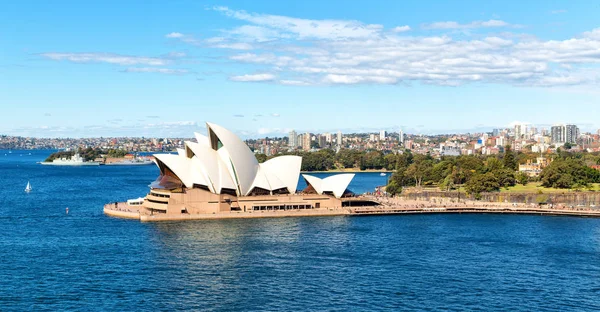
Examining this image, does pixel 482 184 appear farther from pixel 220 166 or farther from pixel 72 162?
pixel 72 162

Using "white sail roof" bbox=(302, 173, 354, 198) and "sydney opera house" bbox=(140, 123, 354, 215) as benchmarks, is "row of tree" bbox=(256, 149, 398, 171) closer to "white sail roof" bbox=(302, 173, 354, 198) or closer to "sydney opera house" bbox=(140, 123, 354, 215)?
"white sail roof" bbox=(302, 173, 354, 198)

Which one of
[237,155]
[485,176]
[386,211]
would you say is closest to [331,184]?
[386,211]

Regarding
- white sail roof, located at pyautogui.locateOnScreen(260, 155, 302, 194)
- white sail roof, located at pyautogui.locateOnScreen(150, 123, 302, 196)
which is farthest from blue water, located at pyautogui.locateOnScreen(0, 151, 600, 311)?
white sail roof, located at pyautogui.locateOnScreen(260, 155, 302, 194)

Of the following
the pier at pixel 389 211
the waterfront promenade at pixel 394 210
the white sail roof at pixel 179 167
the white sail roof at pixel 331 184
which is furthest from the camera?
the white sail roof at pixel 331 184

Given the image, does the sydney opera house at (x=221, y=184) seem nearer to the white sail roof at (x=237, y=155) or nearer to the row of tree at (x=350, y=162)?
the white sail roof at (x=237, y=155)

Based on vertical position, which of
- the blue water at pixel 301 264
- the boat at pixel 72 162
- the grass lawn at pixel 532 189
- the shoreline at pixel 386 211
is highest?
the boat at pixel 72 162

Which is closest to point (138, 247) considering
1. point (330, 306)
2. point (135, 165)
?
point (330, 306)

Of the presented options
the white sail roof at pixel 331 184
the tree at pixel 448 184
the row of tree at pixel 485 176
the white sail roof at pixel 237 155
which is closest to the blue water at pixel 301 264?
the white sail roof at pixel 331 184
